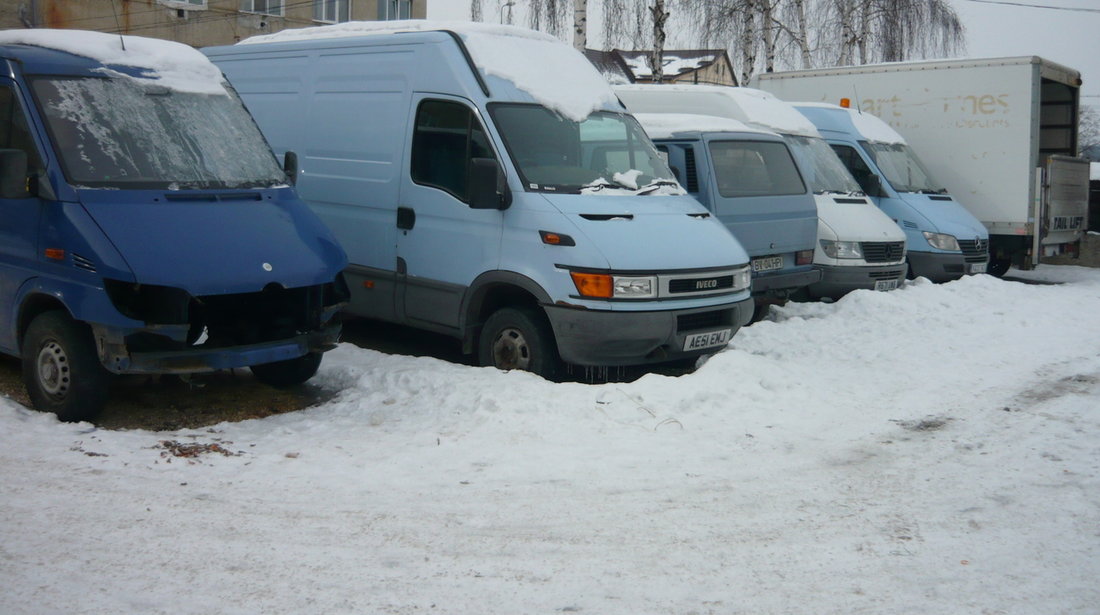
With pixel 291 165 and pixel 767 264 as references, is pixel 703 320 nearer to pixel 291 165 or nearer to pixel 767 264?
pixel 767 264

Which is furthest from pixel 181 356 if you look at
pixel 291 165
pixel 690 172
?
pixel 690 172

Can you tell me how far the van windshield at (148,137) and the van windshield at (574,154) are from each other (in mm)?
1776

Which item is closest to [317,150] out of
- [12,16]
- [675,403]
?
[675,403]

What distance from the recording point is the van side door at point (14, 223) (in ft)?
22.4

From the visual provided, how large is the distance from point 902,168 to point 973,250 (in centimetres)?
150

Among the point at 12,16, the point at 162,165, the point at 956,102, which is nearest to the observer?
the point at 162,165

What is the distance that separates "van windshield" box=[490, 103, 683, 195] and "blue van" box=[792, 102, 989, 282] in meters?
6.12

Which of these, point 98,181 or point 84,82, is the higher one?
point 84,82

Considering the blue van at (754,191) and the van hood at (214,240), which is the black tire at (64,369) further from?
the blue van at (754,191)

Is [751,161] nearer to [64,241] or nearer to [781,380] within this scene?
[781,380]

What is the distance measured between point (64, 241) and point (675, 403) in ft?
12.9

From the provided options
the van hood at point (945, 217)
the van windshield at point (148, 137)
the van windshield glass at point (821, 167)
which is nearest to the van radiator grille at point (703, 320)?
the van windshield at point (148, 137)

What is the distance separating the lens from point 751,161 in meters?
11.3

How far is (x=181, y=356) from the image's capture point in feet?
21.6
